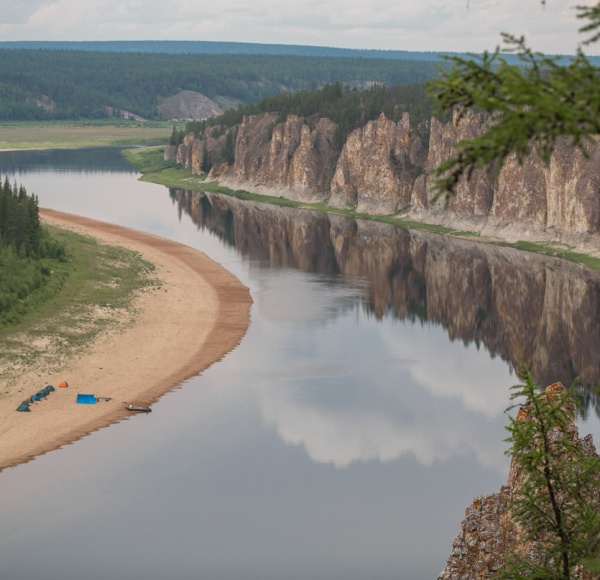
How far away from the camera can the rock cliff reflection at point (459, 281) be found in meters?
72.0

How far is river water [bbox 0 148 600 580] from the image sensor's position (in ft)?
134

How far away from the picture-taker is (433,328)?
257 feet

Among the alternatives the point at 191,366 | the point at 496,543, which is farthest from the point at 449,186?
the point at 191,366

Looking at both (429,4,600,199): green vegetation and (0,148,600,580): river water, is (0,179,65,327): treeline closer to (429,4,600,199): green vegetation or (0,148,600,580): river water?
(0,148,600,580): river water

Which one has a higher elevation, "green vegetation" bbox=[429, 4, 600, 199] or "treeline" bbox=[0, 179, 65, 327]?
"green vegetation" bbox=[429, 4, 600, 199]

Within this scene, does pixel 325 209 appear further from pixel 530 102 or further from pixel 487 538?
pixel 530 102

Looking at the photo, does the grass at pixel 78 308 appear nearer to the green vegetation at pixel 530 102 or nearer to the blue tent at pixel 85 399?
the blue tent at pixel 85 399

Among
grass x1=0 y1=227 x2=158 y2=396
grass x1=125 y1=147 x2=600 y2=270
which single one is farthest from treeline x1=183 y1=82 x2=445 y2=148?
grass x1=0 y1=227 x2=158 y2=396

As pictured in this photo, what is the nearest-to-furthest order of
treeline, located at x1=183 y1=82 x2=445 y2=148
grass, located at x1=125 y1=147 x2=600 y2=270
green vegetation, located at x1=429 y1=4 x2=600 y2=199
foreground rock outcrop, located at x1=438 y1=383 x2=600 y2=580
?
green vegetation, located at x1=429 y1=4 x2=600 y2=199
foreground rock outcrop, located at x1=438 y1=383 x2=600 y2=580
grass, located at x1=125 y1=147 x2=600 y2=270
treeline, located at x1=183 y1=82 x2=445 y2=148

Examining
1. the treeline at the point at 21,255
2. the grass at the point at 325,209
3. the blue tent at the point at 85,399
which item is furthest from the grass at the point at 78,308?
the grass at the point at 325,209

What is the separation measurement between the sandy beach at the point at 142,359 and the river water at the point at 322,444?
1486 millimetres

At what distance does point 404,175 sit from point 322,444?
89222mm

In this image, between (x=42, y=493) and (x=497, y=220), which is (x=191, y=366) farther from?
(x=497, y=220)

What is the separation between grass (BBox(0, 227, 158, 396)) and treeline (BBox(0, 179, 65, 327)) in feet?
3.74
